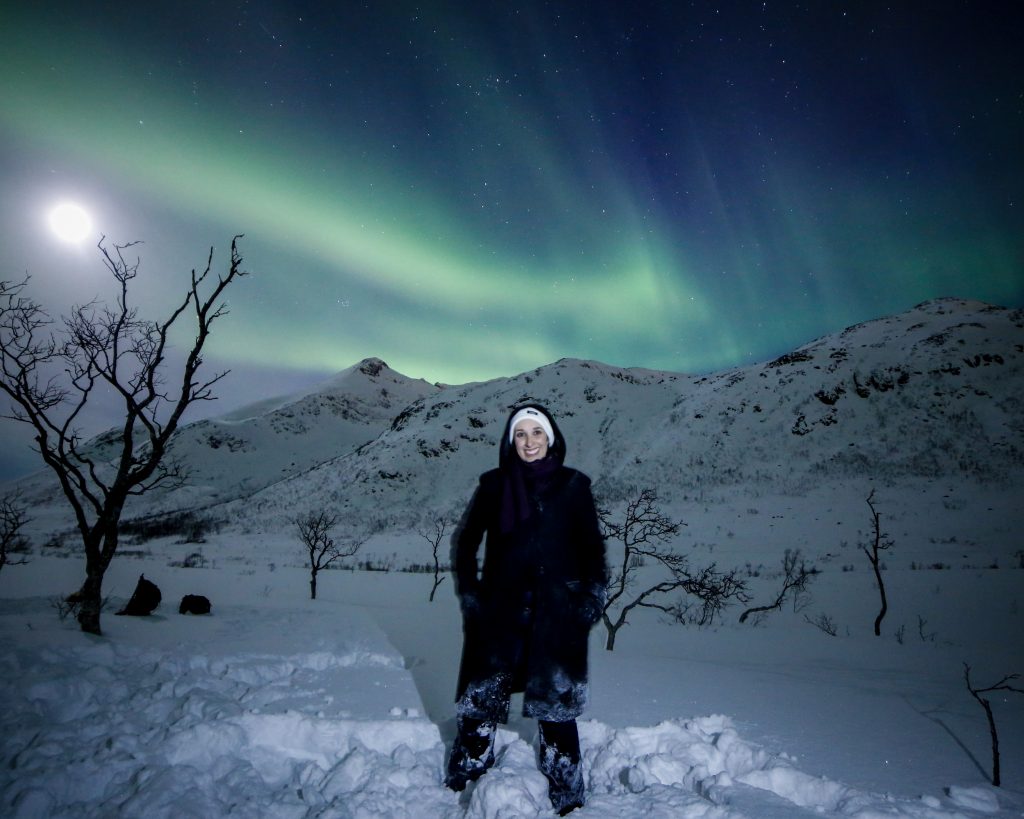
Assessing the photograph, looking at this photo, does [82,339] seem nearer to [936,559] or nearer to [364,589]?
[364,589]

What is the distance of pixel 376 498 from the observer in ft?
176

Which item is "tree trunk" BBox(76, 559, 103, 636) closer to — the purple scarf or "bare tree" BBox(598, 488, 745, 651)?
the purple scarf

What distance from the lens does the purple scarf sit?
A: 9.43 feet

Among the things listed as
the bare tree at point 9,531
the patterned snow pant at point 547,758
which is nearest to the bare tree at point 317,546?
the bare tree at point 9,531

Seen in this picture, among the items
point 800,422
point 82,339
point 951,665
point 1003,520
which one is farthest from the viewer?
point 800,422

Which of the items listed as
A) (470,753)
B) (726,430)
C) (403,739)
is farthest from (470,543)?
(726,430)

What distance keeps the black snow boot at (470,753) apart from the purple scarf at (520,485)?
1.09 m

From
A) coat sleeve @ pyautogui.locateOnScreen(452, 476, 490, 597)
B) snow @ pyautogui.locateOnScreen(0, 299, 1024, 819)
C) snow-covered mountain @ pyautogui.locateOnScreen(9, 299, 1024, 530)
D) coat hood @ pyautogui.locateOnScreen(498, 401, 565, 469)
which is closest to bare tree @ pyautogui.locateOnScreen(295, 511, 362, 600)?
snow @ pyautogui.locateOnScreen(0, 299, 1024, 819)

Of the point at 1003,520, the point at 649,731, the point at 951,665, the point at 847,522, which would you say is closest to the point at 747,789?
the point at 649,731

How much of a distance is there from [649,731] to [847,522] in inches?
1238

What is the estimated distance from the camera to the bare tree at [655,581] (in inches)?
389

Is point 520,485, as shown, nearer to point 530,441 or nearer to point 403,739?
point 530,441

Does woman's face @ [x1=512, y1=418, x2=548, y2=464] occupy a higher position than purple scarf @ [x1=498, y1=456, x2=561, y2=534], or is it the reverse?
woman's face @ [x1=512, y1=418, x2=548, y2=464]

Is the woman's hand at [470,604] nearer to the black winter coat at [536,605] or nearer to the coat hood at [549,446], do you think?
the black winter coat at [536,605]
